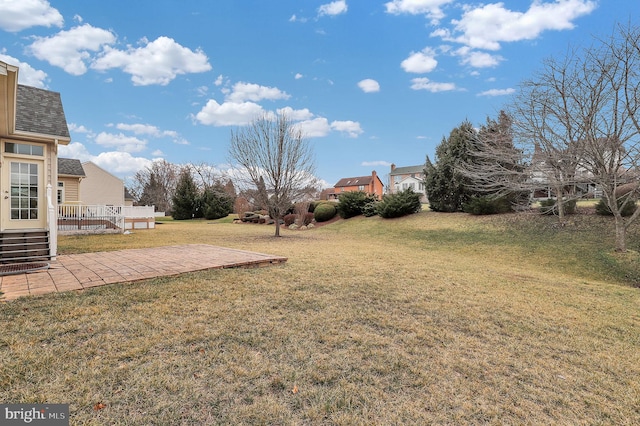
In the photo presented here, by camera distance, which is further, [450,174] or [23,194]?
[450,174]

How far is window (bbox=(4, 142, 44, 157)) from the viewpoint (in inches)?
314

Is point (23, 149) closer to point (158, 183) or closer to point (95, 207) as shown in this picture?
point (95, 207)

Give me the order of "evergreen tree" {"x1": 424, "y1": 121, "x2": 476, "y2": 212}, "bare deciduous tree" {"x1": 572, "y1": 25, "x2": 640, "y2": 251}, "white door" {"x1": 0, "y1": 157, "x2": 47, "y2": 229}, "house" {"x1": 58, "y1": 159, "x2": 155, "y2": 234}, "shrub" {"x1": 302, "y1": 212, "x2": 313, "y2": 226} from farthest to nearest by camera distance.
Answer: "shrub" {"x1": 302, "y1": 212, "x2": 313, "y2": 226} → "evergreen tree" {"x1": 424, "y1": 121, "x2": 476, "y2": 212} → "house" {"x1": 58, "y1": 159, "x2": 155, "y2": 234} → "bare deciduous tree" {"x1": 572, "y1": 25, "x2": 640, "y2": 251} → "white door" {"x1": 0, "y1": 157, "x2": 47, "y2": 229}

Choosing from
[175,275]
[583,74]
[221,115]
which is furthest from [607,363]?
[221,115]

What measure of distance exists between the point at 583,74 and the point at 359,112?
9.64 metres

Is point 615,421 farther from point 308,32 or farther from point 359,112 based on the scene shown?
point 359,112

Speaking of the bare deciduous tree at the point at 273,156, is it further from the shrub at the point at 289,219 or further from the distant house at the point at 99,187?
the distant house at the point at 99,187

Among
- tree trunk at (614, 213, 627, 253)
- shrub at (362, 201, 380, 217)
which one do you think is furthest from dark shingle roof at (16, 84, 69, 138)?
tree trunk at (614, 213, 627, 253)

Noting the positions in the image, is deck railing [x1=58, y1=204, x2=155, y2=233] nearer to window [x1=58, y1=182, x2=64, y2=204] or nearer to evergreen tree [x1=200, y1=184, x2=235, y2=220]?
window [x1=58, y1=182, x2=64, y2=204]

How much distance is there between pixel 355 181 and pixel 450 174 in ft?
134

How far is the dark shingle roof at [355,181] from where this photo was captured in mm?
55944

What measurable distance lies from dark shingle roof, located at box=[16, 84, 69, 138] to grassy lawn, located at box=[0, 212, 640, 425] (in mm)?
7128

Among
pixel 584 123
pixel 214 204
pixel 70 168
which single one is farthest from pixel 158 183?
pixel 584 123

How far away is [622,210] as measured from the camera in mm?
12195
